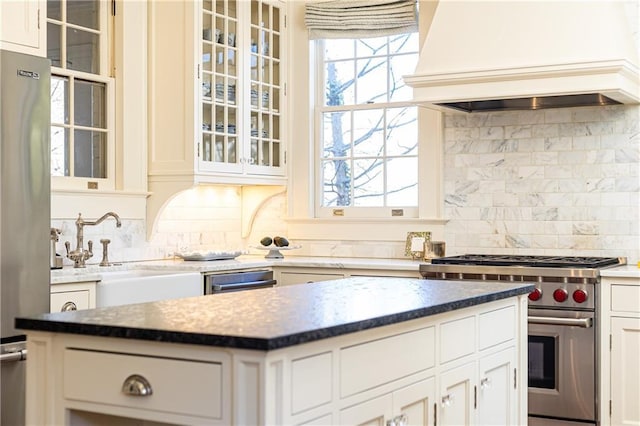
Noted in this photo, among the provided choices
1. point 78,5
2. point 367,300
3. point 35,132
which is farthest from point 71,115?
point 367,300

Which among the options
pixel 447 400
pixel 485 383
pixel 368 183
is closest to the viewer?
pixel 447 400

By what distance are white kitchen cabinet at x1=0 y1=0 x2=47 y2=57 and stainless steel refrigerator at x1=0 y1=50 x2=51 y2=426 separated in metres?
0.72

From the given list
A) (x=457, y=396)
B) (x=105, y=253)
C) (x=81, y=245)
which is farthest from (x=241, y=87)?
(x=457, y=396)

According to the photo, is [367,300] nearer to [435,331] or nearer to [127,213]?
[435,331]

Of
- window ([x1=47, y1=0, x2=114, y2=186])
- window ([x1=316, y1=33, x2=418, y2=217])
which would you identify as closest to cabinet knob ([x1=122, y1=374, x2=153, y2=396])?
window ([x1=47, y1=0, x2=114, y2=186])

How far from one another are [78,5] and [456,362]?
3218 millimetres

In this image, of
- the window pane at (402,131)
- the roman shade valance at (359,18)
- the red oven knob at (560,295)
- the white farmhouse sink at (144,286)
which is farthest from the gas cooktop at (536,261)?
the roman shade valance at (359,18)

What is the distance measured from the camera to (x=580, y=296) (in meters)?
4.61

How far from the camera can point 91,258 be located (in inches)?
200

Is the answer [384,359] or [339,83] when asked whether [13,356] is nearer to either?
[384,359]

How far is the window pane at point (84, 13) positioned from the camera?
5.00m

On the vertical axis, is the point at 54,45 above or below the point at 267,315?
above

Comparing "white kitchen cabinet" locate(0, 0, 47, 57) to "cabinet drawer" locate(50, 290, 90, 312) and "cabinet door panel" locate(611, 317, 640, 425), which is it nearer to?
"cabinet drawer" locate(50, 290, 90, 312)

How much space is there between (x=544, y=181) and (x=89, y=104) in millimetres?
2698
